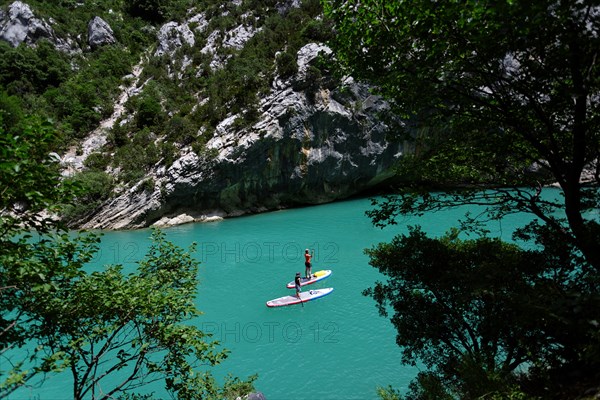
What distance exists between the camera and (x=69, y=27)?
58.8 m

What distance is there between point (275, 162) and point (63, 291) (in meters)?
33.1

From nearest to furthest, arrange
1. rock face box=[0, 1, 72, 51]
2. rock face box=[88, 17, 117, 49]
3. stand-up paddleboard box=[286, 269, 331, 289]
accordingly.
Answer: stand-up paddleboard box=[286, 269, 331, 289], rock face box=[0, 1, 72, 51], rock face box=[88, 17, 117, 49]

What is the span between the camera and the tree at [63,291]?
140 inches

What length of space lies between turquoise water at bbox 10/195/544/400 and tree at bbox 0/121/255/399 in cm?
607

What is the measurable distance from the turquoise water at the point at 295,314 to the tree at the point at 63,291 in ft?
19.9

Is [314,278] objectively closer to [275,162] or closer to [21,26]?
[275,162]

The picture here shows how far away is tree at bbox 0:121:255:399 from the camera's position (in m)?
3.55

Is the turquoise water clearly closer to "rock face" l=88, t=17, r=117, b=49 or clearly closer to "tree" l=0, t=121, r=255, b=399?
"tree" l=0, t=121, r=255, b=399

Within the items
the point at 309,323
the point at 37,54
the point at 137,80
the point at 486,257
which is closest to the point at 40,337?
the point at 486,257

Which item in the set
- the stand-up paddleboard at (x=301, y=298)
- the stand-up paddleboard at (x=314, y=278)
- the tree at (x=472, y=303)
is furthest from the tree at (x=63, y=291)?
the stand-up paddleboard at (x=314, y=278)

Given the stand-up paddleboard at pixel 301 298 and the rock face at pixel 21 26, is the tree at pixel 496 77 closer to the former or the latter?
Answer: the stand-up paddleboard at pixel 301 298

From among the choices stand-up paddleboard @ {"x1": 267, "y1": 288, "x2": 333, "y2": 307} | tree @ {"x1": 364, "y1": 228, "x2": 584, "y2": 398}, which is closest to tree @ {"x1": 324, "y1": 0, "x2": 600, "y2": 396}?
tree @ {"x1": 364, "y1": 228, "x2": 584, "y2": 398}

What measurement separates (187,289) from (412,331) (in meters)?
4.74

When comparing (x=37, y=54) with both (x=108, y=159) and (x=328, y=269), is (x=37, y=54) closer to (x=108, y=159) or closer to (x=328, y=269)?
(x=108, y=159)
